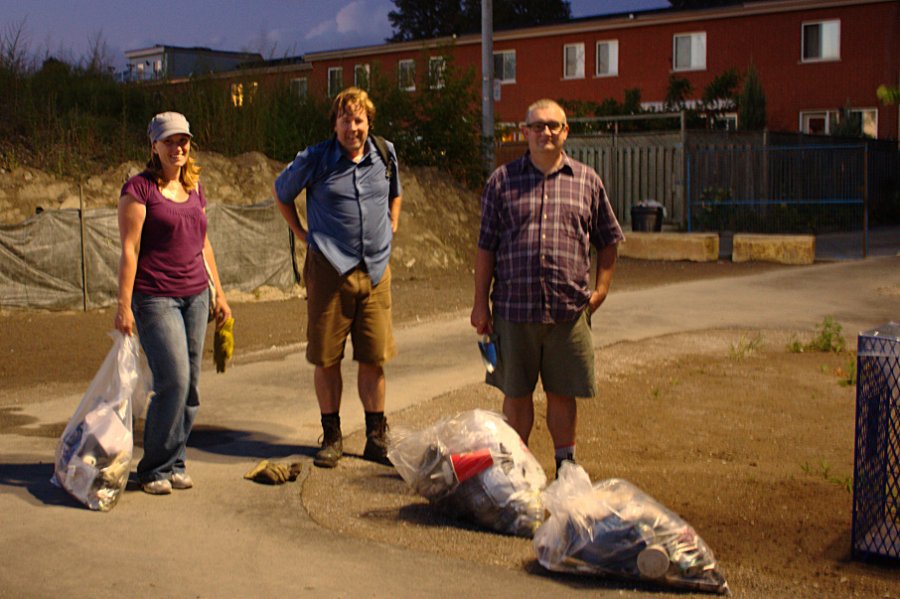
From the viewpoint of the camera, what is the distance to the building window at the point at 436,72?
67.2ft

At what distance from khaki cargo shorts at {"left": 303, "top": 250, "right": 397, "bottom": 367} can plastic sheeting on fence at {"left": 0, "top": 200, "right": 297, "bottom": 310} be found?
7.69m

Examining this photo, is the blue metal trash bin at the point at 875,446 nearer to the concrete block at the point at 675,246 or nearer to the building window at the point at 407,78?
the concrete block at the point at 675,246

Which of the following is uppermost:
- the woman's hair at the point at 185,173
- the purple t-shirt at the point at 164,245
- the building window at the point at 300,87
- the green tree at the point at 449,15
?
the green tree at the point at 449,15

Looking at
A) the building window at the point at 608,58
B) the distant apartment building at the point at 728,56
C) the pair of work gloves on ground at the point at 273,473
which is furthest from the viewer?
the building window at the point at 608,58

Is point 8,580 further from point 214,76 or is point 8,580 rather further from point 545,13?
point 545,13

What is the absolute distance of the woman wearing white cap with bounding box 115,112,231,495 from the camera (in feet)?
18.9

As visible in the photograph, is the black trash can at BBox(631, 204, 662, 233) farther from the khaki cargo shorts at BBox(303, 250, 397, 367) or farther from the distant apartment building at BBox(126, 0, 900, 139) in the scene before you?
the khaki cargo shorts at BBox(303, 250, 397, 367)

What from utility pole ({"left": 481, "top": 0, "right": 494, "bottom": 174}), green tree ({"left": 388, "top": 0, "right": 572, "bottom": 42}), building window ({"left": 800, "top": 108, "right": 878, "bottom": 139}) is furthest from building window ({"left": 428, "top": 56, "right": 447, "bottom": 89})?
green tree ({"left": 388, "top": 0, "right": 572, "bottom": 42})

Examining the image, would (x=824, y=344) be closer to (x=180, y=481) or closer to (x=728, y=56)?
(x=180, y=481)

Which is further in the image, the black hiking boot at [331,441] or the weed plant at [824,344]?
the weed plant at [824,344]

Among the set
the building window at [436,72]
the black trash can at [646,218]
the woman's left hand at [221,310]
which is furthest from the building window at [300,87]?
the woman's left hand at [221,310]

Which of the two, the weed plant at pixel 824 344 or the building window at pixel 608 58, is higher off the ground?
the building window at pixel 608 58

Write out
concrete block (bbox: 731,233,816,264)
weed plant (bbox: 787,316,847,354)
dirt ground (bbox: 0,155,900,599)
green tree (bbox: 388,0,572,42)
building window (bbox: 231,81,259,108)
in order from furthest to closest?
green tree (bbox: 388,0,572,42) < concrete block (bbox: 731,233,816,264) < building window (bbox: 231,81,259,108) < weed plant (bbox: 787,316,847,354) < dirt ground (bbox: 0,155,900,599)

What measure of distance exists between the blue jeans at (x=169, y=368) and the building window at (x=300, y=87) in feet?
46.3
